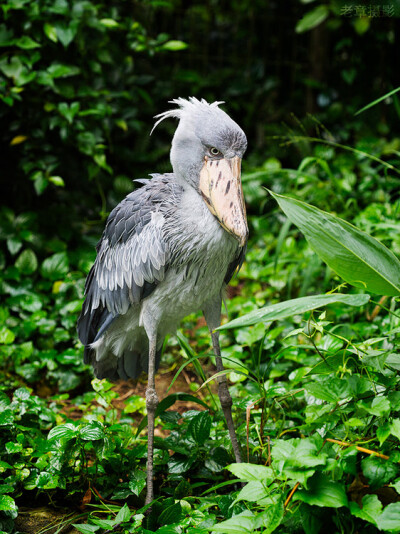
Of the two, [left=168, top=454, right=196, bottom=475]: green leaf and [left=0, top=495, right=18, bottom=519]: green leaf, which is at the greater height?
[left=0, top=495, right=18, bottom=519]: green leaf

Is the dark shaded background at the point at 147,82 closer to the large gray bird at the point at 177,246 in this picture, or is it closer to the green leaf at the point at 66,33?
the green leaf at the point at 66,33

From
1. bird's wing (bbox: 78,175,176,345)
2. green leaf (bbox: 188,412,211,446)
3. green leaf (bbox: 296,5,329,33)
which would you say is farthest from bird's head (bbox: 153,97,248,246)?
green leaf (bbox: 296,5,329,33)

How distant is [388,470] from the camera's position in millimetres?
1559

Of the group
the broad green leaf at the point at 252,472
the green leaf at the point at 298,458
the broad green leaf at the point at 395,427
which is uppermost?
the broad green leaf at the point at 395,427

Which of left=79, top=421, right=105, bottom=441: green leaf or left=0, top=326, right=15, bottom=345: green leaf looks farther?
left=0, top=326, right=15, bottom=345: green leaf

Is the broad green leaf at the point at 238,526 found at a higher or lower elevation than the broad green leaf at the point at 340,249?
lower

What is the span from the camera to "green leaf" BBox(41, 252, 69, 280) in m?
3.73

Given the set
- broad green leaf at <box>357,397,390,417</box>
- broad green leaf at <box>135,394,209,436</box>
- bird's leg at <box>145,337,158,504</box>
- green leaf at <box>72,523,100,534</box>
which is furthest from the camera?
broad green leaf at <box>135,394,209,436</box>

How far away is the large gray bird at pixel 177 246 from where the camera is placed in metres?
2.00

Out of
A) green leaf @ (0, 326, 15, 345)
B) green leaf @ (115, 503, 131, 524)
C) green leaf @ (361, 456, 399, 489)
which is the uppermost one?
green leaf @ (361, 456, 399, 489)

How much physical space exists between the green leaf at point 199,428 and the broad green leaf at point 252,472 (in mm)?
533

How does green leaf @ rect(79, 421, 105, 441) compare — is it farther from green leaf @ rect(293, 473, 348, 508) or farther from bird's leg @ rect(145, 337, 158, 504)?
green leaf @ rect(293, 473, 348, 508)

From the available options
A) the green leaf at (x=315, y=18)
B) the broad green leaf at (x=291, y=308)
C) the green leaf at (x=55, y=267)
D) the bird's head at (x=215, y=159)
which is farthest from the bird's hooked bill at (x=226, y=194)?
the green leaf at (x=315, y=18)

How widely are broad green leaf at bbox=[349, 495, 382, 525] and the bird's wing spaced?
101cm
